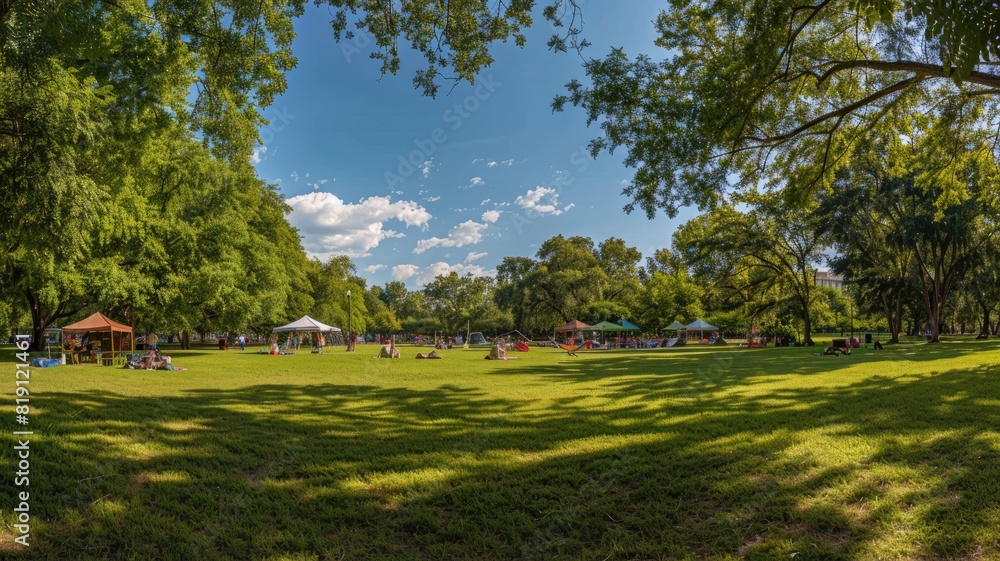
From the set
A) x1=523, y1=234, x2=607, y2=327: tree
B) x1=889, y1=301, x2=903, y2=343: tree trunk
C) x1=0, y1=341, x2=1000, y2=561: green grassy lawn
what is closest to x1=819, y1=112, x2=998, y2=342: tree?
x1=889, y1=301, x2=903, y2=343: tree trunk

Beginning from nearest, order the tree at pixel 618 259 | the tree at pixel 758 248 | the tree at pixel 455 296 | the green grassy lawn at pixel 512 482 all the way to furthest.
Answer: the green grassy lawn at pixel 512 482
the tree at pixel 758 248
the tree at pixel 618 259
the tree at pixel 455 296

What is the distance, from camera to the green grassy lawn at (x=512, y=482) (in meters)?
3.88

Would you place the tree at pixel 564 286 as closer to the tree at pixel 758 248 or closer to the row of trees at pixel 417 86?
the tree at pixel 758 248

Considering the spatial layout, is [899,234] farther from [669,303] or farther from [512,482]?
[512,482]

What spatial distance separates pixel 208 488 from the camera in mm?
4781

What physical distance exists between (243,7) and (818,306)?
4474 cm

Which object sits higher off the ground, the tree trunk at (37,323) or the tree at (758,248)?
the tree at (758,248)

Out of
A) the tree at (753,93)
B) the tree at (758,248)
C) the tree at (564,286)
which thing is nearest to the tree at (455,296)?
the tree at (564,286)

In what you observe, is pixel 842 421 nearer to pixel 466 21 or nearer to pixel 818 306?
pixel 466 21

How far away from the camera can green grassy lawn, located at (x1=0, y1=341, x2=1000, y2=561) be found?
3.88 m

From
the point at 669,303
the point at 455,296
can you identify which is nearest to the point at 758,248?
the point at 669,303

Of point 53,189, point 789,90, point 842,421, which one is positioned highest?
point 789,90

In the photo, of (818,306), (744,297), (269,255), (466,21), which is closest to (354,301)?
(269,255)

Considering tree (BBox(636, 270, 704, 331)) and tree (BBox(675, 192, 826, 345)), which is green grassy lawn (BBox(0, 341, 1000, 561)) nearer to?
tree (BBox(675, 192, 826, 345))
